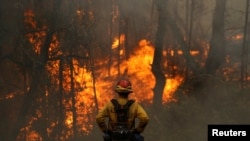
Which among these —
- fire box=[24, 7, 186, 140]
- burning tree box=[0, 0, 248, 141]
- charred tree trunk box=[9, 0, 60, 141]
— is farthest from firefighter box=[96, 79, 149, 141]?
fire box=[24, 7, 186, 140]

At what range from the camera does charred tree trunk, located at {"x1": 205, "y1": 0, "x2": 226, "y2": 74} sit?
45.5 ft

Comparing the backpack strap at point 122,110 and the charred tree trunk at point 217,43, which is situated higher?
the charred tree trunk at point 217,43

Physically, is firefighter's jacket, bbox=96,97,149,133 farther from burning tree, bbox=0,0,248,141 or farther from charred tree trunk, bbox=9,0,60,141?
charred tree trunk, bbox=9,0,60,141

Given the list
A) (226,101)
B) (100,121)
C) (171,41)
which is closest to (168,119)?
(226,101)

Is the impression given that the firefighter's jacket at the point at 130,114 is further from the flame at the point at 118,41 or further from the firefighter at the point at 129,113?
the flame at the point at 118,41

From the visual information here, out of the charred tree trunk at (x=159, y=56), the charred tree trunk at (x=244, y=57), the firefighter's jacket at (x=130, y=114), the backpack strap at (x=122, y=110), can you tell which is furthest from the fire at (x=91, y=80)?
the backpack strap at (x=122, y=110)

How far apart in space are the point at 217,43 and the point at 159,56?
87.2 inches

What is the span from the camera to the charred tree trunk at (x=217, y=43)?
13.9 meters

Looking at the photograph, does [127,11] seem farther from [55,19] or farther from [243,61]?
[243,61]

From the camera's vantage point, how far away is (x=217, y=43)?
14.1 m

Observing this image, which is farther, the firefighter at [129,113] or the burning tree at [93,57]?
the burning tree at [93,57]

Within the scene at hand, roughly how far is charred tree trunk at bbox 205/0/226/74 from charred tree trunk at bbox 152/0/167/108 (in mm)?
1766

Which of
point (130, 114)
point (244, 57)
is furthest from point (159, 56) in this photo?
point (130, 114)

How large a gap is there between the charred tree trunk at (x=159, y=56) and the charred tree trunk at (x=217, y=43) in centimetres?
177
